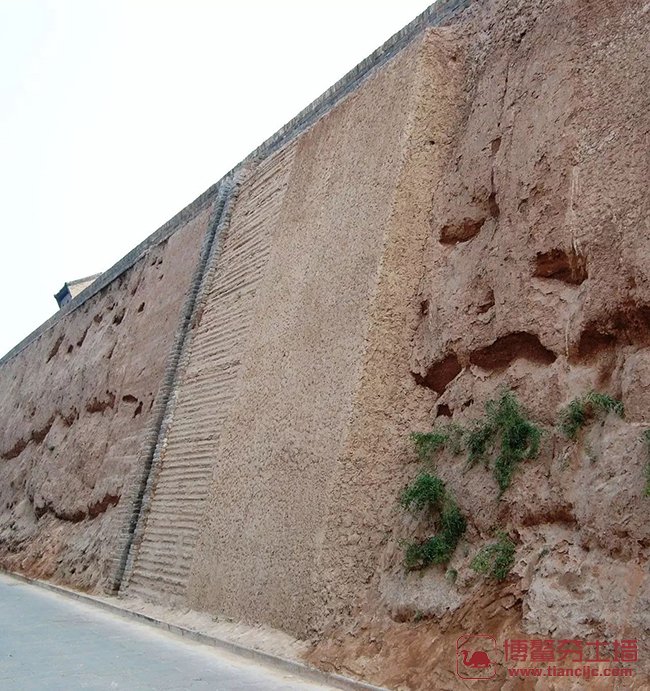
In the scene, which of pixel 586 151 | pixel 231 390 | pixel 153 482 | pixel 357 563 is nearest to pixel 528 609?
pixel 357 563

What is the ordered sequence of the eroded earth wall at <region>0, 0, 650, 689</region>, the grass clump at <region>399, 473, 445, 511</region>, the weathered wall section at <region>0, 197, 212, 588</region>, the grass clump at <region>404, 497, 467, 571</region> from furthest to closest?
the weathered wall section at <region>0, 197, 212, 588</region>
the grass clump at <region>399, 473, 445, 511</region>
the grass clump at <region>404, 497, 467, 571</region>
the eroded earth wall at <region>0, 0, 650, 689</region>

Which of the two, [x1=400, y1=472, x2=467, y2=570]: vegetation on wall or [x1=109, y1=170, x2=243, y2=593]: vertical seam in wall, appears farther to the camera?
[x1=109, y1=170, x2=243, y2=593]: vertical seam in wall

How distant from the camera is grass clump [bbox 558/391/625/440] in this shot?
3.71 m

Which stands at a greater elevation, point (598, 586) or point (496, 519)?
point (496, 519)

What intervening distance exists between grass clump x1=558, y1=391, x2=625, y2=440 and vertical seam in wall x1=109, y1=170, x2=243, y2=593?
195 inches

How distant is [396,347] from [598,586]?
7.58ft

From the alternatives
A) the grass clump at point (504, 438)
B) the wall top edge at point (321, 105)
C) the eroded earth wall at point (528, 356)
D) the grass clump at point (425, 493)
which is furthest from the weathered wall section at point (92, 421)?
the grass clump at point (504, 438)

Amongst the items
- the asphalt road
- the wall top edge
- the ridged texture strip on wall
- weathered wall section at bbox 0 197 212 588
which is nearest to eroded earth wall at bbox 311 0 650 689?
the asphalt road

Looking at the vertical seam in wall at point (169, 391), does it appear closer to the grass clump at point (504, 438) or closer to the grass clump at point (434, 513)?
the grass clump at point (434, 513)

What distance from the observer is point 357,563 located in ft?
15.1

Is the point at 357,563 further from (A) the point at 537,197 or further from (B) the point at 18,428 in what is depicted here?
(B) the point at 18,428

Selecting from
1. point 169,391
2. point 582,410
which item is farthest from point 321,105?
point 582,410

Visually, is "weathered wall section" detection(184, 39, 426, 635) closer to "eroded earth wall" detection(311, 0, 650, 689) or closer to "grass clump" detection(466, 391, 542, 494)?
"eroded earth wall" detection(311, 0, 650, 689)

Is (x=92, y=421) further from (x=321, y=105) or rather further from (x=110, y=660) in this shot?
(x=110, y=660)
